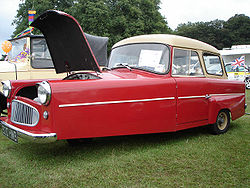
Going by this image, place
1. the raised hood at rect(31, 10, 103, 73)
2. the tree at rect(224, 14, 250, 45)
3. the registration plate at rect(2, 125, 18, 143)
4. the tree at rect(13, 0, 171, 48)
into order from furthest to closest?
the tree at rect(224, 14, 250, 45) < the tree at rect(13, 0, 171, 48) < the raised hood at rect(31, 10, 103, 73) < the registration plate at rect(2, 125, 18, 143)

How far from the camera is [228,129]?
524cm

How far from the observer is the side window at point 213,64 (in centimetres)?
490

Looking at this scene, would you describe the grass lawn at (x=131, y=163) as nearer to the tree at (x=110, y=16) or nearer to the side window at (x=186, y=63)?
the side window at (x=186, y=63)

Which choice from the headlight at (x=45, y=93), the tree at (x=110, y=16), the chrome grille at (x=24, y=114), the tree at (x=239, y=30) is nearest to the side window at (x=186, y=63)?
the headlight at (x=45, y=93)

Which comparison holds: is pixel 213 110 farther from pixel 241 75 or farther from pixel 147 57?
Answer: pixel 241 75

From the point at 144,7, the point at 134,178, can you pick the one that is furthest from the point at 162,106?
the point at 144,7

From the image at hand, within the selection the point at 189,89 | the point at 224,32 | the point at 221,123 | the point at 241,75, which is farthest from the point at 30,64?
the point at 224,32

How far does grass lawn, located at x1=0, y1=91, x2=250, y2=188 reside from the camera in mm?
2732

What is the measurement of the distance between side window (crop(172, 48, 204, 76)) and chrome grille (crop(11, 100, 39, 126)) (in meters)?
2.34

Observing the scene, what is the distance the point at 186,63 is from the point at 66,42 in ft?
7.24

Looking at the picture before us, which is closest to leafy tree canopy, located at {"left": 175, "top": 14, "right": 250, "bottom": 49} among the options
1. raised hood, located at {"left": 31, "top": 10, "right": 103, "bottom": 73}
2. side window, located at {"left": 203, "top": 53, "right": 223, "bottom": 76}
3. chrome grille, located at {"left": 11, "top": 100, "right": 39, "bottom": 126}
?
side window, located at {"left": 203, "top": 53, "right": 223, "bottom": 76}

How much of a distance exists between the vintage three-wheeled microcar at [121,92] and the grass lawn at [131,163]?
36 centimetres

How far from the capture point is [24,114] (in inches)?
129

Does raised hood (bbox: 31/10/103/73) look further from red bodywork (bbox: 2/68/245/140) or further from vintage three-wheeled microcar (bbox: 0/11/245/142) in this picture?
red bodywork (bbox: 2/68/245/140)
